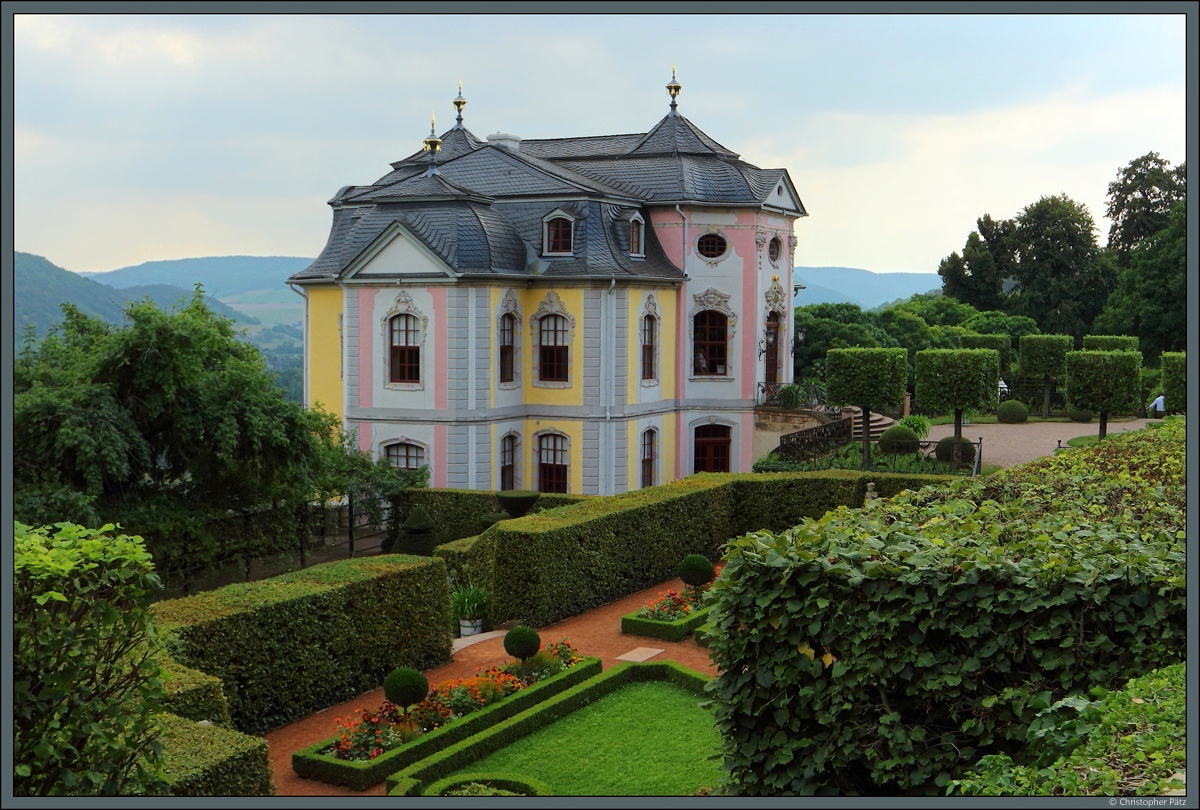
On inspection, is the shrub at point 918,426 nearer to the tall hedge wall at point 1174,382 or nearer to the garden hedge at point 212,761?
the tall hedge wall at point 1174,382

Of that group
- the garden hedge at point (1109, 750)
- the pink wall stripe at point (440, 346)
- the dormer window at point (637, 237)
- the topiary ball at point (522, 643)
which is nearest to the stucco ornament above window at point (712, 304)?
the dormer window at point (637, 237)

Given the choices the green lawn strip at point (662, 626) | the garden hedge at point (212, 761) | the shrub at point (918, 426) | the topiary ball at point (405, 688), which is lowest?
the green lawn strip at point (662, 626)

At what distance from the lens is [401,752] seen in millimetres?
12742

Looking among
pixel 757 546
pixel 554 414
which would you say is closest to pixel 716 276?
pixel 554 414

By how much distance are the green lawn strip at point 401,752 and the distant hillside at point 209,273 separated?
18.5 feet

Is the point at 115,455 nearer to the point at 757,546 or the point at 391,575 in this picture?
the point at 391,575

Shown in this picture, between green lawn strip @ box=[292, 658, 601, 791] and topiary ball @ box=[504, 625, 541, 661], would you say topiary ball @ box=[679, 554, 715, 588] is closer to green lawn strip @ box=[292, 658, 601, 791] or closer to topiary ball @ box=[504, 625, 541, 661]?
topiary ball @ box=[504, 625, 541, 661]

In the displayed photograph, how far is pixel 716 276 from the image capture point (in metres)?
35.3

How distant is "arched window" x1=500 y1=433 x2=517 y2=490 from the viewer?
32281 millimetres

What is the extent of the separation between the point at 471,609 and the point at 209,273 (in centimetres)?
756

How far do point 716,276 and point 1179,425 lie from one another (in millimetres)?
16471

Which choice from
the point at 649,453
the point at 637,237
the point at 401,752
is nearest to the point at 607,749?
the point at 401,752

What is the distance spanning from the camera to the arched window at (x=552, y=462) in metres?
32.8

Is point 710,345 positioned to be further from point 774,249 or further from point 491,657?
point 491,657
